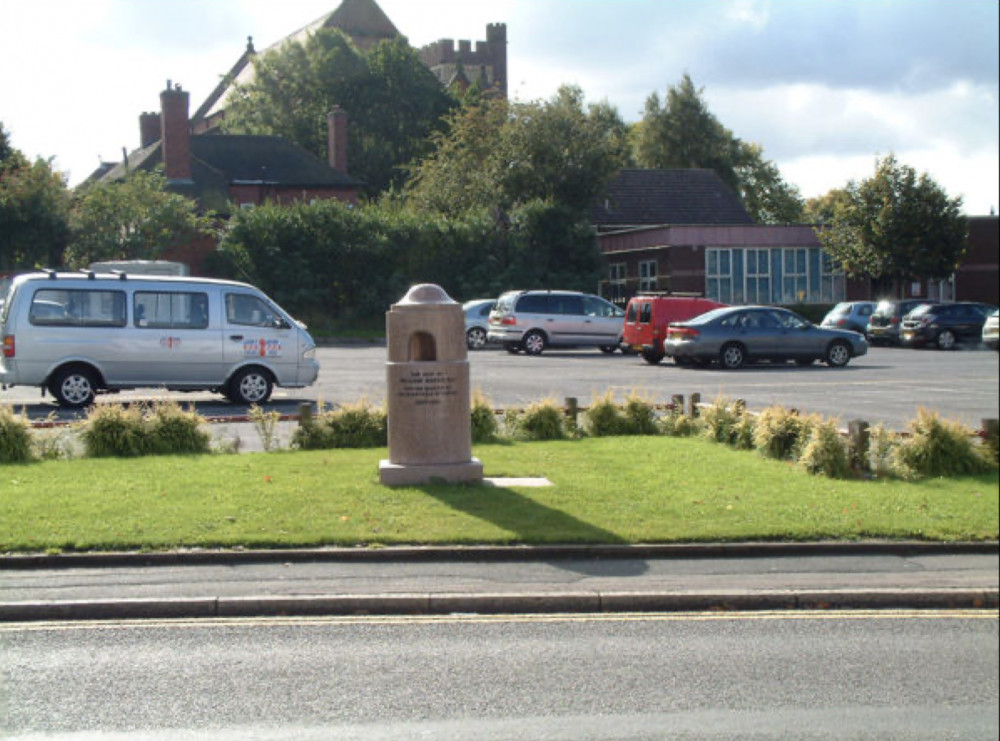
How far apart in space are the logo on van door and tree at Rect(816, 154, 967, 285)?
28954mm

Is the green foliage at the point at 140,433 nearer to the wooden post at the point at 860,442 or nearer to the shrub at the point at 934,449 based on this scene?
the wooden post at the point at 860,442

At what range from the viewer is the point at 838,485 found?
11.3 m

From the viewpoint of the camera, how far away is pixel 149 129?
7394cm

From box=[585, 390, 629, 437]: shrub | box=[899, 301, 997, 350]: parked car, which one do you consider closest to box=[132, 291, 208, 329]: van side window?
box=[585, 390, 629, 437]: shrub

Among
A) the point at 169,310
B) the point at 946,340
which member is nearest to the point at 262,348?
the point at 169,310

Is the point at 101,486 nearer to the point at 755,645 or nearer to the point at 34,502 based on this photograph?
the point at 34,502

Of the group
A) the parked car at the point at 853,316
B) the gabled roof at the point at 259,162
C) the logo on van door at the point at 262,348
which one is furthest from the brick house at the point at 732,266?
the logo on van door at the point at 262,348

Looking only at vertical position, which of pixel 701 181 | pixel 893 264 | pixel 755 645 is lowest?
pixel 755 645

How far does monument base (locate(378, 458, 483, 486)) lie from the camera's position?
11820mm

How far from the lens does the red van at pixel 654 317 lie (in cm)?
3034

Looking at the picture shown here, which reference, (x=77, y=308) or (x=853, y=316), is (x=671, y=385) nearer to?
(x=77, y=308)

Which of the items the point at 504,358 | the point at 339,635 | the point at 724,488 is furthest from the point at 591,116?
the point at 339,635

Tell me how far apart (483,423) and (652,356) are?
630 inches

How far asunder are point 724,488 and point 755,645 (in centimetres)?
447
